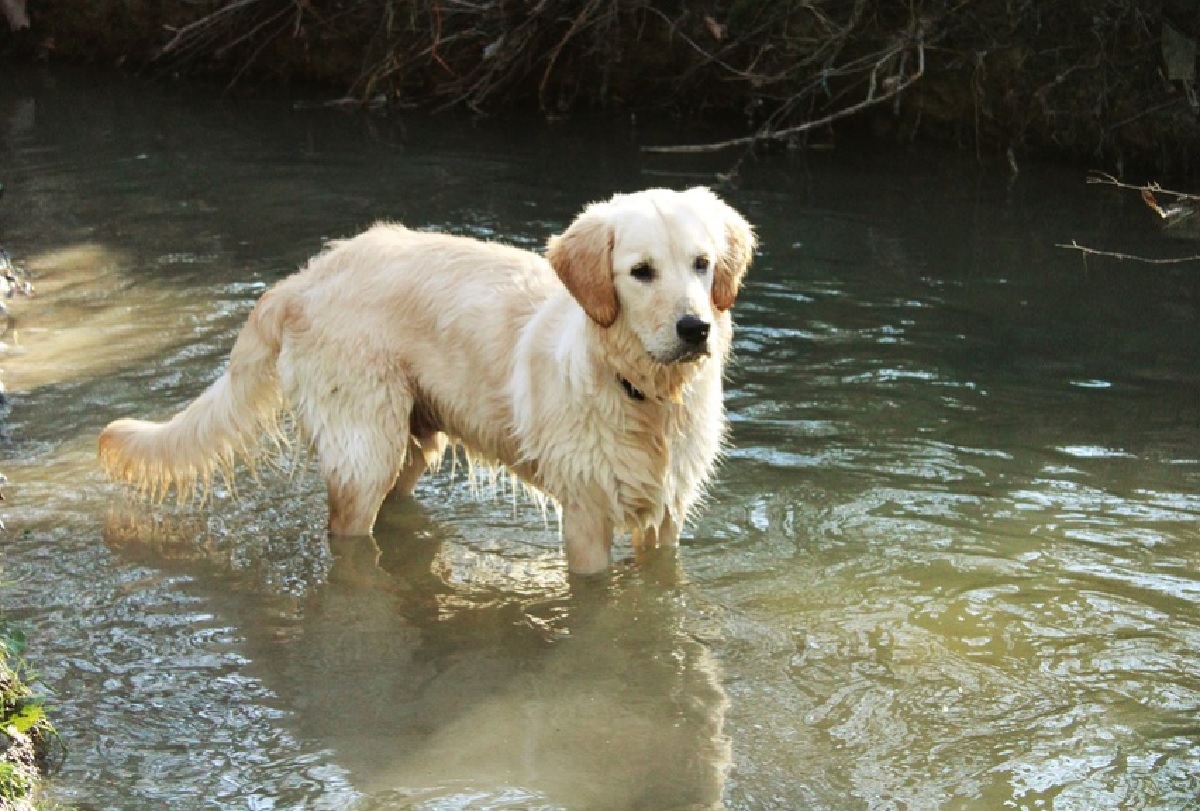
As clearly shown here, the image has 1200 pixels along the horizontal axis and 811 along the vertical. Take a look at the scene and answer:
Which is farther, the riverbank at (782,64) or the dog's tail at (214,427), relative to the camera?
the riverbank at (782,64)

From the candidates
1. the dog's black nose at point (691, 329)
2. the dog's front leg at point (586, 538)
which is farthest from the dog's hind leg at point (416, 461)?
the dog's black nose at point (691, 329)

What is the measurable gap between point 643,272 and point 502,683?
4.70 feet

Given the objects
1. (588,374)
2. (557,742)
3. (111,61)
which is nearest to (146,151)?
(111,61)

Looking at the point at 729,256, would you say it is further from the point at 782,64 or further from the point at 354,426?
the point at 782,64

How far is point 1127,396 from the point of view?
23.2ft

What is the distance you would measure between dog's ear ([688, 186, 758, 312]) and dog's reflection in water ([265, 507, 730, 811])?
3.86 feet

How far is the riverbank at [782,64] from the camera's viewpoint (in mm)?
10922

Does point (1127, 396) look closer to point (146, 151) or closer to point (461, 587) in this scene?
point (461, 587)

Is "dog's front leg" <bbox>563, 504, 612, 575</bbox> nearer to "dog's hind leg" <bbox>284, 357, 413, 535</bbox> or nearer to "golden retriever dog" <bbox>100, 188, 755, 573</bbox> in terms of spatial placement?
"golden retriever dog" <bbox>100, 188, 755, 573</bbox>

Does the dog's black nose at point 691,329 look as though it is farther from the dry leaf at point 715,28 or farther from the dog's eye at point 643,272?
the dry leaf at point 715,28

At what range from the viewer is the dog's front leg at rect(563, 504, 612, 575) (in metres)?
5.30

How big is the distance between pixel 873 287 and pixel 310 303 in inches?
167

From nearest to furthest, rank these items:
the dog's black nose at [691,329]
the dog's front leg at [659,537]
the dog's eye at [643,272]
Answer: the dog's black nose at [691,329]
the dog's eye at [643,272]
the dog's front leg at [659,537]

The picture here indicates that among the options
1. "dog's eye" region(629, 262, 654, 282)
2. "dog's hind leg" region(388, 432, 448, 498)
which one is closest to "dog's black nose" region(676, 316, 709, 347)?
"dog's eye" region(629, 262, 654, 282)
